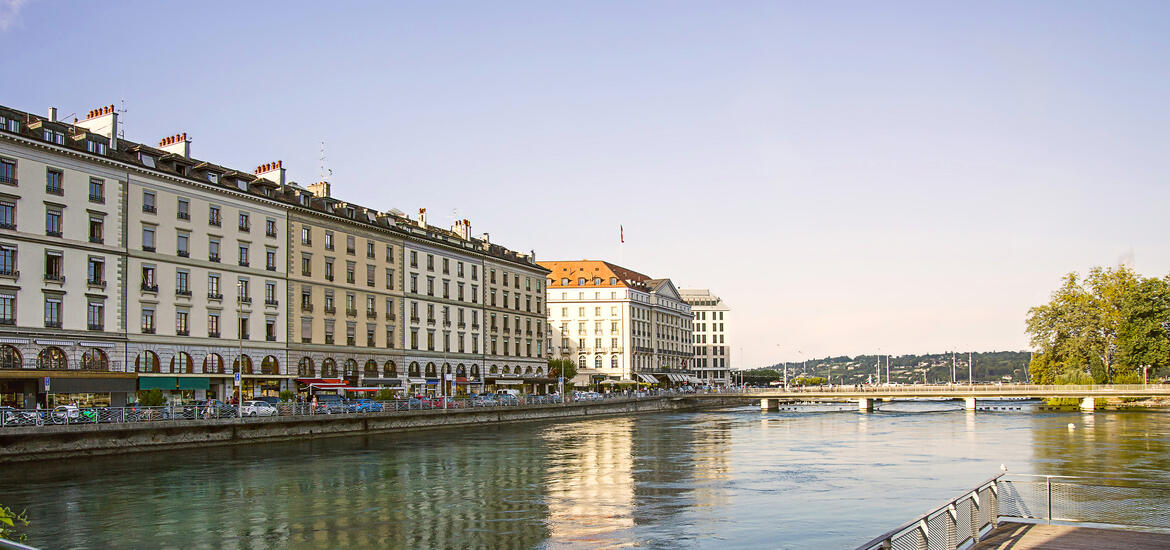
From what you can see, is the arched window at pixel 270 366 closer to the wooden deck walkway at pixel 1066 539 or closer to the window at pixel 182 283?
the window at pixel 182 283

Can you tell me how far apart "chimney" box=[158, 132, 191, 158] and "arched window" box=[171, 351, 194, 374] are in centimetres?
1502

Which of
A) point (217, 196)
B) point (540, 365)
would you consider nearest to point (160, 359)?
point (217, 196)

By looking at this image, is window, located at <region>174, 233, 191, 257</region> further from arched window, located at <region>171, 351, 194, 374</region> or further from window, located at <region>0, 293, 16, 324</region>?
window, located at <region>0, 293, 16, 324</region>

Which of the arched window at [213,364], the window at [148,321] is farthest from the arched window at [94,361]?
the arched window at [213,364]

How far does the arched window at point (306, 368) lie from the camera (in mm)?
78812

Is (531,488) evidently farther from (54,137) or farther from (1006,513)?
(54,137)

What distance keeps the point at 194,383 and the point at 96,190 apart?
15006 mm

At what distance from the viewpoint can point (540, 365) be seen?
120 meters

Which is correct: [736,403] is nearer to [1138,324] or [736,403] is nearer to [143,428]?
[1138,324]

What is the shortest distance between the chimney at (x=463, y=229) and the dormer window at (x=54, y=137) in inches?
2158

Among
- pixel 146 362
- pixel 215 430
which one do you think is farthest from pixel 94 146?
pixel 215 430

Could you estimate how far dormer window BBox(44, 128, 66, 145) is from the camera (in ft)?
193

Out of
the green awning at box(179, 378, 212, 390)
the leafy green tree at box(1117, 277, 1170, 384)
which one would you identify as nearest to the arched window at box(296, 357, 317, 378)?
the green awning at box(179, 378, 212, 390)

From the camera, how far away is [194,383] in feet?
222
